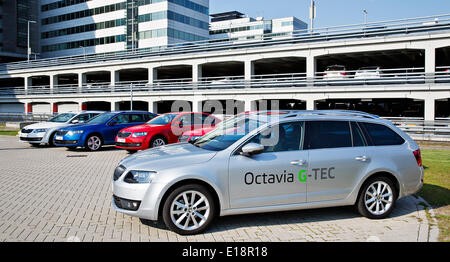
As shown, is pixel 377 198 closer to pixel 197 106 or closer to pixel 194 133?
pixel 194 133

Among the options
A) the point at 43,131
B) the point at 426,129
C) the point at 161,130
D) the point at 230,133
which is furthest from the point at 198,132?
the point at 426,129

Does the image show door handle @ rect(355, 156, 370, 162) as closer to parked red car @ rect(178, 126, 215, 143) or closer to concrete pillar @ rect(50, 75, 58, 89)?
parked red car @ rect(178, 126, 215, 143)

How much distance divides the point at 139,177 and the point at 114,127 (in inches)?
437

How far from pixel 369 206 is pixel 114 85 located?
130 feet

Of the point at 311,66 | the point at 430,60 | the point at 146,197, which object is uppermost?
the point at 311,66

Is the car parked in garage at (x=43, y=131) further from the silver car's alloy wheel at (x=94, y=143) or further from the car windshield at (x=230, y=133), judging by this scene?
the car windshield at (x=230, y=133)

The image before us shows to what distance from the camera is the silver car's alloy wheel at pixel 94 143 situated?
1531cm

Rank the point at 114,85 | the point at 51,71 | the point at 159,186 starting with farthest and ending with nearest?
the point at 51,71 → the point at 114,85 → the point at 159,186

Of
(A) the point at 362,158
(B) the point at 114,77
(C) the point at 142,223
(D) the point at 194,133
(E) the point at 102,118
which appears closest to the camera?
(C) the point at 142,223

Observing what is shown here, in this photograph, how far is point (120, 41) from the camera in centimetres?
6353

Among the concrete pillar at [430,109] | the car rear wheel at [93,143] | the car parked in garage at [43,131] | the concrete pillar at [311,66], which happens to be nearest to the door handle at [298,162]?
the car rear wheel at [93,143]

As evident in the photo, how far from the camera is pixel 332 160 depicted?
18.7ft
